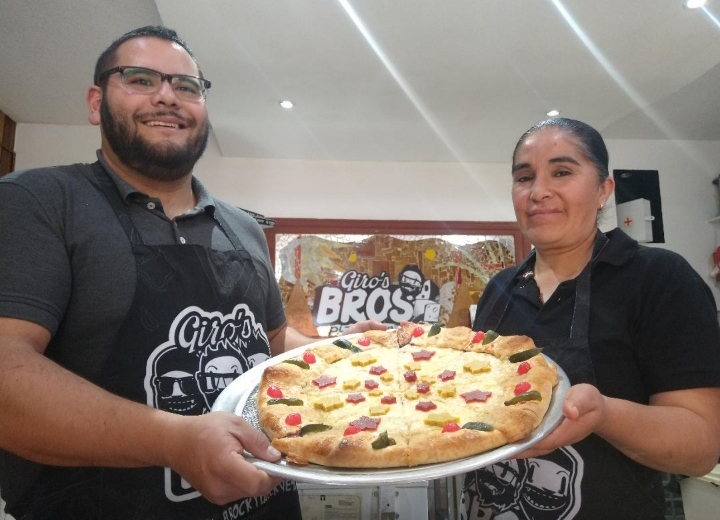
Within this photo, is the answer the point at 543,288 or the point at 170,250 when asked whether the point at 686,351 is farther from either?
the point at 170,250

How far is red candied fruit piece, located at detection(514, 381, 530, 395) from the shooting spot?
1.39m

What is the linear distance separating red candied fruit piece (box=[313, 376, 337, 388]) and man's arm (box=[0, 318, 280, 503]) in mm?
572

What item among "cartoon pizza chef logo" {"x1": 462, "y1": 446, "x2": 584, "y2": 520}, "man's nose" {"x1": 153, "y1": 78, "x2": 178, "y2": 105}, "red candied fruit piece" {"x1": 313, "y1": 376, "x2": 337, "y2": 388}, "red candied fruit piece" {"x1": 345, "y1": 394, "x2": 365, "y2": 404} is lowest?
"cartoon pizza chef logo" {"x1": 462, "y1": 446, "x2": 584, "y2": 520}

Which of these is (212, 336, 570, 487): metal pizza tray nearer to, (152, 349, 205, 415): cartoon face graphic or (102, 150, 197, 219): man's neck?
(152, 349, 205, 415): cartoon face graphic

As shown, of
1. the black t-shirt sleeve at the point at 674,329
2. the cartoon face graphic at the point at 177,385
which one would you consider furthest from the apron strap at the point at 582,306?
the cartoon face graphic at the point at 177,385

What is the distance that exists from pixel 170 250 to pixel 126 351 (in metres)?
0.37

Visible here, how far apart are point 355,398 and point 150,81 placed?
4.55 feet

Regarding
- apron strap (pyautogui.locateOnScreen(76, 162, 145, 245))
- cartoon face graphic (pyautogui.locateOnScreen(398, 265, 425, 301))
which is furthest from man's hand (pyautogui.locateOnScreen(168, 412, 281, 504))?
cartoon face graphic (pyautogui.locateOnScreen(398, 265, 425, 301))

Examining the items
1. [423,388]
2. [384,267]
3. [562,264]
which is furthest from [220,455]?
[384,267]

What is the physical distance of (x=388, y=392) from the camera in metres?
1.67

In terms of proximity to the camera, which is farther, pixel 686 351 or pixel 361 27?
pixel 361 27

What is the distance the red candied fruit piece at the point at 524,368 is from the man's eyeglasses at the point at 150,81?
155 cm

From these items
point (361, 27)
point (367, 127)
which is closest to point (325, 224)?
point (367, 127)

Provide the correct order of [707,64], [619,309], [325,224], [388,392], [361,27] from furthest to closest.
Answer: [325,224] < [707,64] < [361,27] < [388,392] < [619,309]
